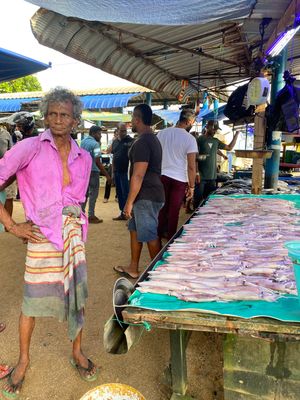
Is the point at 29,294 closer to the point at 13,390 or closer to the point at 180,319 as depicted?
the point at 13,390

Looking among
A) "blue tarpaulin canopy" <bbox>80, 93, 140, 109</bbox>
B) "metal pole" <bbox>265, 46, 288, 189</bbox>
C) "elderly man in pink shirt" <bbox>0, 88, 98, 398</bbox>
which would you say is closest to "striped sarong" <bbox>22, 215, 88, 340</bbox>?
"elderly man in pink shirt" <bbox>0, 88, 98, 398</bbox>

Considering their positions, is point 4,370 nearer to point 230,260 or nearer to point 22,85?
point 230,260

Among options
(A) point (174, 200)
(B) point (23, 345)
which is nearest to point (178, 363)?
(B) point (23, 345)

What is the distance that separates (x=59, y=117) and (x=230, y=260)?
1.53m

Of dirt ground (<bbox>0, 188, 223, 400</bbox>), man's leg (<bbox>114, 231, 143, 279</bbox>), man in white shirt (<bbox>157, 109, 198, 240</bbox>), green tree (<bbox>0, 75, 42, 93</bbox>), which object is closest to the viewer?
dirt ground (<bbox>0, 188, 223, 400</bbox>)

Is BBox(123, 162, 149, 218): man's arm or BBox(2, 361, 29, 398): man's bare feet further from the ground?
BBox(123, 162, 149, 218): man's arm

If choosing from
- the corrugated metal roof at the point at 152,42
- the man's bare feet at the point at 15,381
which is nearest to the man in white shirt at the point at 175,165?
the corrugated metal roof at the point at 152,42

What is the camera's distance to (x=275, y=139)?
5918 mm

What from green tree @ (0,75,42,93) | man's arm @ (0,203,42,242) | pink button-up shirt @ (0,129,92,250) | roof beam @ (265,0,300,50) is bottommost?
man's arm @ (0,203,42,242)

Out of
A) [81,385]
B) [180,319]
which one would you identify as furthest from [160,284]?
[81,385]

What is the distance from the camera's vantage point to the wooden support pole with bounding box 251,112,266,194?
17.8ft

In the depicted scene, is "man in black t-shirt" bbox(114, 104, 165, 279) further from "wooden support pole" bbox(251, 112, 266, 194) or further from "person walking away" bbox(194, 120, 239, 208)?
"person walking away" bbox(194, 120, 239, 208)

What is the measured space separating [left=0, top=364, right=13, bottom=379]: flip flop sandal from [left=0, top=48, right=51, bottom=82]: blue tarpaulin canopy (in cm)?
343

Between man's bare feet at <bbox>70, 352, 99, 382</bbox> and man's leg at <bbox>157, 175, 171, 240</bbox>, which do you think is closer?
man's bare feet at <bbox>70, 352, 99, 382</bbox>
